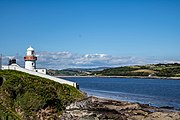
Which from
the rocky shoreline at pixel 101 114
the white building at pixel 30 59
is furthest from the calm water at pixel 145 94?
the white building at pixel 30 59

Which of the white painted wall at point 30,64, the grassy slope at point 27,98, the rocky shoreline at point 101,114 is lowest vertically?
the rocky shoreline at point 101,114

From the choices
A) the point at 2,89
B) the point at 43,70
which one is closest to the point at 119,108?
the point at 2,89

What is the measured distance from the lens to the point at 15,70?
173 feet

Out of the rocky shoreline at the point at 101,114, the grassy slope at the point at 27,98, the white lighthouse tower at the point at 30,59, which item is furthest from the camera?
the white lighthouse tower at the point at 30,59

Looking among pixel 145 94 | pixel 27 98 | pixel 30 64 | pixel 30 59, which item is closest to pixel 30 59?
pixel 30 59

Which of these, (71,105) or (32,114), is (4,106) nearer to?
(32,114)

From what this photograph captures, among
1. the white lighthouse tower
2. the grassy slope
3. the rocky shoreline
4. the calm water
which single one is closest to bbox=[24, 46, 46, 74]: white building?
the white lighthouse tower

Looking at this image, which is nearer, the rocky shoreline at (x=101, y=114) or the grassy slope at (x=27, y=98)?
the grassy slope at (x=27, y=98)

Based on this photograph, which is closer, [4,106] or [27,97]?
[4,106]

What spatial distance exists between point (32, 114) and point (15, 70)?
56.7 ft

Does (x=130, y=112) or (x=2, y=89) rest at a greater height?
(x=2, y=89)

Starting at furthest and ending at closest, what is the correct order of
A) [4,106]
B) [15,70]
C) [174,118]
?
1. [15,70]
2. [174,118]
3. [4,106]

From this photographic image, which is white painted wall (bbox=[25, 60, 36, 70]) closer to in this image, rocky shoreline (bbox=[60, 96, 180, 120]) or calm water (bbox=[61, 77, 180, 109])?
calm water (bbox=[61, 77, 180, 109])

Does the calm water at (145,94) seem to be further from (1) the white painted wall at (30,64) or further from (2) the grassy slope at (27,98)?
(2) the grassy slope at (27,98)
